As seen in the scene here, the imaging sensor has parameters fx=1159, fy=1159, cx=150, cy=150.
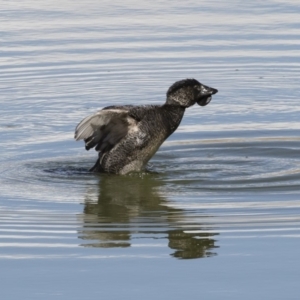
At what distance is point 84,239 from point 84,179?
253 cm

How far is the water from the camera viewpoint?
7691 mm

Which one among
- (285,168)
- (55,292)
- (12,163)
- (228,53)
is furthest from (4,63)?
(55,292)

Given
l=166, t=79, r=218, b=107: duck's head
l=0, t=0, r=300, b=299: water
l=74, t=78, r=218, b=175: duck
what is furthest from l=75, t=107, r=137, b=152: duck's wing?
l=166, t=79, r=218, b=107: duck's head

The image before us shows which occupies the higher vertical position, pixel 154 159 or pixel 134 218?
pixel 154 159

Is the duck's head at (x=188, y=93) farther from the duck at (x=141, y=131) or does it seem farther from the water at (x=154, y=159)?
the water at (x=154, y=159)

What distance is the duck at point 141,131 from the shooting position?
1139cm

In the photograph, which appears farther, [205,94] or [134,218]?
[205,94]

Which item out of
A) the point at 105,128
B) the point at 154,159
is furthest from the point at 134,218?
the point at 154,159

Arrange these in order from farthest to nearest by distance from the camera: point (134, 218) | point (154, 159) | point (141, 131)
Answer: point (154, 159), point (141, 131), point (134, 218)

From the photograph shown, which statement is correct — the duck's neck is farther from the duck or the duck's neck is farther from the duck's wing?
the duck's wing

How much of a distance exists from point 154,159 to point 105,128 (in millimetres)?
888

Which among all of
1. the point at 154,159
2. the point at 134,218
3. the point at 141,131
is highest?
the point at 141,131

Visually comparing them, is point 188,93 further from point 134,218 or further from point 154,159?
point 134,218

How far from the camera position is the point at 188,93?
37.6 ft
